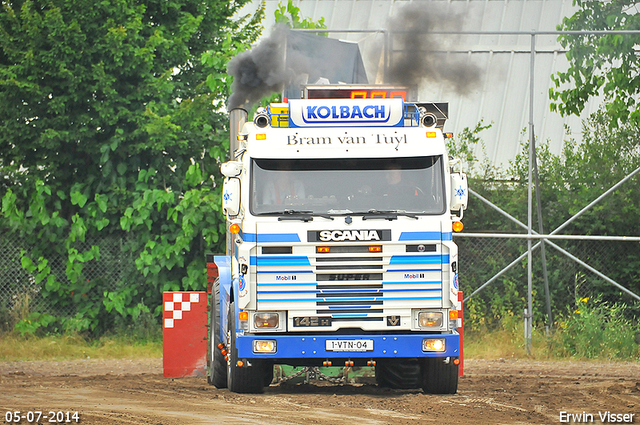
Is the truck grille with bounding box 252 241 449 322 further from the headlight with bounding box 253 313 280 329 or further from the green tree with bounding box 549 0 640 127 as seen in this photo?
the green tree with bounding box 549 0 640 127

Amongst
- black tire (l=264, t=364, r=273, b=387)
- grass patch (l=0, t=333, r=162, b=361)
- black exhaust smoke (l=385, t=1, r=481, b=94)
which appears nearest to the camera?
black tire (l=264, t=364, r=273, b=387)

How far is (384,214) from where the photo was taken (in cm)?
891

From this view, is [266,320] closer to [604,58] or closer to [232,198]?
[232,198]

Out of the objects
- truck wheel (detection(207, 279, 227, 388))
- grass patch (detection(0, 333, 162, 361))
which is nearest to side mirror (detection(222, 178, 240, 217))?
truck wheel (detection(207, 279, 227, 388))

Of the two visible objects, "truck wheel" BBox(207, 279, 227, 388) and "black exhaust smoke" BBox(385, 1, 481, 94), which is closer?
"truck wheel" BBox(207, 279, 227, 388)

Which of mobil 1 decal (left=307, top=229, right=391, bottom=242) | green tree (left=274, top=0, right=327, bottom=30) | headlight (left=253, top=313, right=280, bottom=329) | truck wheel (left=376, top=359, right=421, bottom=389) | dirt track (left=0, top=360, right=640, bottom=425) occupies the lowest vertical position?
dirt track (left=0, top=360, right=640, bottom=425)

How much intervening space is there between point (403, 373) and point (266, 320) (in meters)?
2.11

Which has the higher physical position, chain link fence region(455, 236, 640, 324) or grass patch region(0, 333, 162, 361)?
chain link fence region(455, 236, 640, 324)

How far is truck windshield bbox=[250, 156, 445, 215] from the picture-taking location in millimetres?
8977

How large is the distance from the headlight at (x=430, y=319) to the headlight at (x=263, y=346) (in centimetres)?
156

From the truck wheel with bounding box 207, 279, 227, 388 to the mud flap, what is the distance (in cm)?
48

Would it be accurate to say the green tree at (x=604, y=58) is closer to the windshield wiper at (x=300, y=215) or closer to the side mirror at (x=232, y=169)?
the windshield wiper at (x=300, y=215)

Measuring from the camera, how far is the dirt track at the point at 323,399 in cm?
771

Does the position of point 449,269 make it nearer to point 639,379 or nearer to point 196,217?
point 639,379
